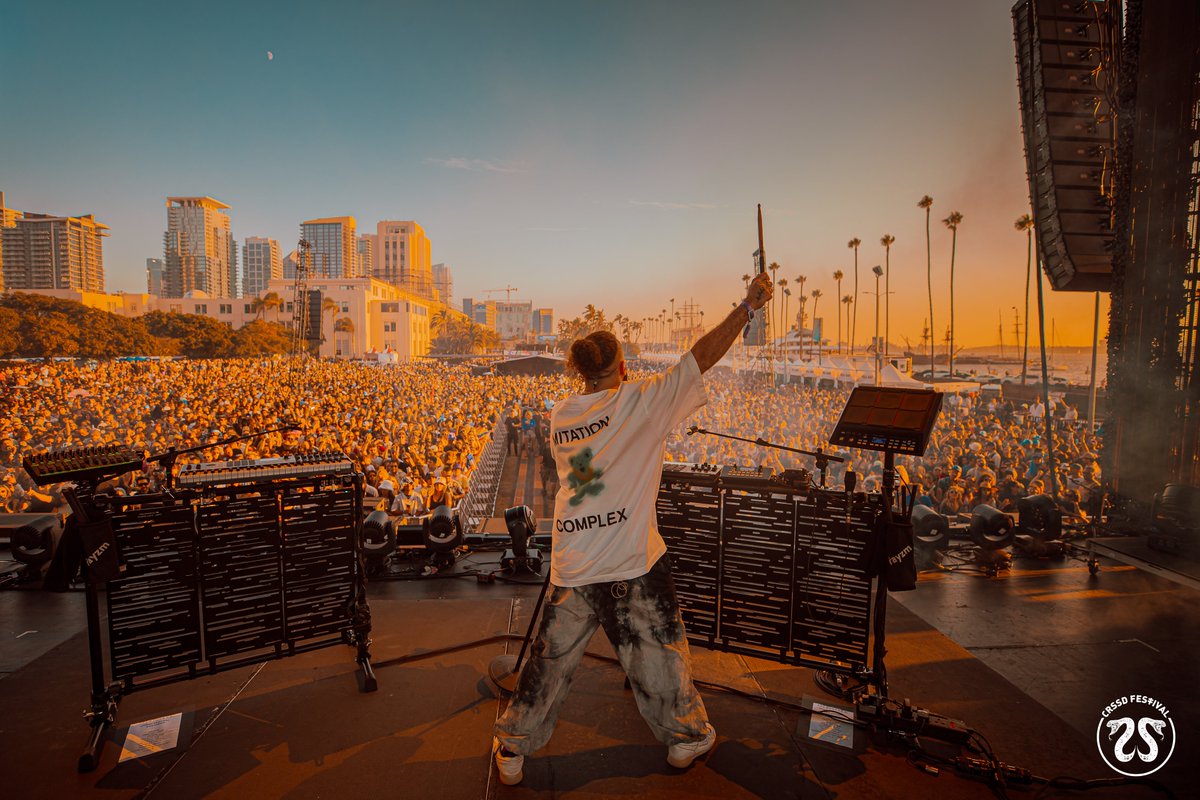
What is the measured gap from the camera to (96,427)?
11.0 metres

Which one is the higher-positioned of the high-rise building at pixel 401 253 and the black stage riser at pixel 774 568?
the high-rise building at pixel 401 253

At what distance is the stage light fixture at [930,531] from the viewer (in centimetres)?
551

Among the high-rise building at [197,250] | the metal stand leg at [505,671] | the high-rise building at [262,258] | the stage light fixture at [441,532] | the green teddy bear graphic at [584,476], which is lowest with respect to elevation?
the metal stand leg at [505,671]

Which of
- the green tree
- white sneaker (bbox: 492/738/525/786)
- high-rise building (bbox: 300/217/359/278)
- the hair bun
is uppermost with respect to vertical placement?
high-rise building (bbox: 300/217/359/278)

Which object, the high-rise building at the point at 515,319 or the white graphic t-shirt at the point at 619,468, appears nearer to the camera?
the white graphic t-shirt at the point at 619,468

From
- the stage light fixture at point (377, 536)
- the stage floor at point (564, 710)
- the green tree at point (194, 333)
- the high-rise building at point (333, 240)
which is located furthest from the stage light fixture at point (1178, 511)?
the high-rise building at point (333, 240)

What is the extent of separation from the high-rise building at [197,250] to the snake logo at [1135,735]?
2800 centimetres

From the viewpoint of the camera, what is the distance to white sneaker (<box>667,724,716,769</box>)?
7.57 feet

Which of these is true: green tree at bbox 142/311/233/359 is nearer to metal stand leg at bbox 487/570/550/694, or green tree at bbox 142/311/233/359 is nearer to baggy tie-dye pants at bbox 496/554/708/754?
metal stand leg at bbox 487/570/550/694

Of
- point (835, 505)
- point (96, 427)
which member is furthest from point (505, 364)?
point (835, 505)

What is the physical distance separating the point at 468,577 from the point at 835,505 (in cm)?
329

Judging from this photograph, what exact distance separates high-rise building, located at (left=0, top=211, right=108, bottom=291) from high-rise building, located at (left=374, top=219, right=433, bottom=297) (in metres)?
55.7

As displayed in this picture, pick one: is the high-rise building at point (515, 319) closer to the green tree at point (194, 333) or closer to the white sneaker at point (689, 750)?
the green tree at point (194, 333)

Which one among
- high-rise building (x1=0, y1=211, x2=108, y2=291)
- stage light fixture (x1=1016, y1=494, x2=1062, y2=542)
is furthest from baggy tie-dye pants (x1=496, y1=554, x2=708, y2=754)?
high-rise building (x1=0, y1=211, x2=108, y2=291)
